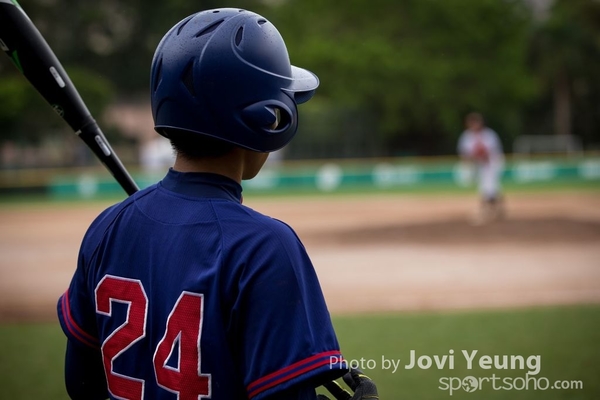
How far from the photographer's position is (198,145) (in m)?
1.53

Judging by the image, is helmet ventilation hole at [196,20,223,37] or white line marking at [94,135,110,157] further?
white line marking at [94,135,110,157]

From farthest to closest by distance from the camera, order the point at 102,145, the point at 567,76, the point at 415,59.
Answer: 1. the point at 567,76
2. the point at 415,59
3. the point at 102,145

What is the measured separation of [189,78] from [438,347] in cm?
403

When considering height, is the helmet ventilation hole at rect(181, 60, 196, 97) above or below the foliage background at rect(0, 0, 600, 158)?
below

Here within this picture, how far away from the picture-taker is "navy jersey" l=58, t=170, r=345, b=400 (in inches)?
51.5

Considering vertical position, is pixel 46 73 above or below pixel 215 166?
above

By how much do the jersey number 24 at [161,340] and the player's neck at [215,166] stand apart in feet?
0.91

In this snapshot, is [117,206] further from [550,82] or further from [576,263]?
[550,82]

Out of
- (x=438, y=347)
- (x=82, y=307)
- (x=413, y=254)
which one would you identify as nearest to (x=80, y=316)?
(x=82, y=307)

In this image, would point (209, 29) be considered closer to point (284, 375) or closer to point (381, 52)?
point (284, 375)

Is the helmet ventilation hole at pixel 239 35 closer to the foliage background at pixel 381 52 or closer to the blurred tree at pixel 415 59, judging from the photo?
the foliage background at pixel 381 52

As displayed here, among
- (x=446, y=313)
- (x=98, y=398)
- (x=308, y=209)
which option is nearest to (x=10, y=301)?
(x=446, y=313)

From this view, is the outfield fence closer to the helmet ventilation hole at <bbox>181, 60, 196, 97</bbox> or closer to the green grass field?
the green grass field

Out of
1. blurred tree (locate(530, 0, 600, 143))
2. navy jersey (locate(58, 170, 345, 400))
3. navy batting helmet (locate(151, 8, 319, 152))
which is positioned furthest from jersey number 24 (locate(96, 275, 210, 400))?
blurred tree (locate(530, 0, 600, 143))
